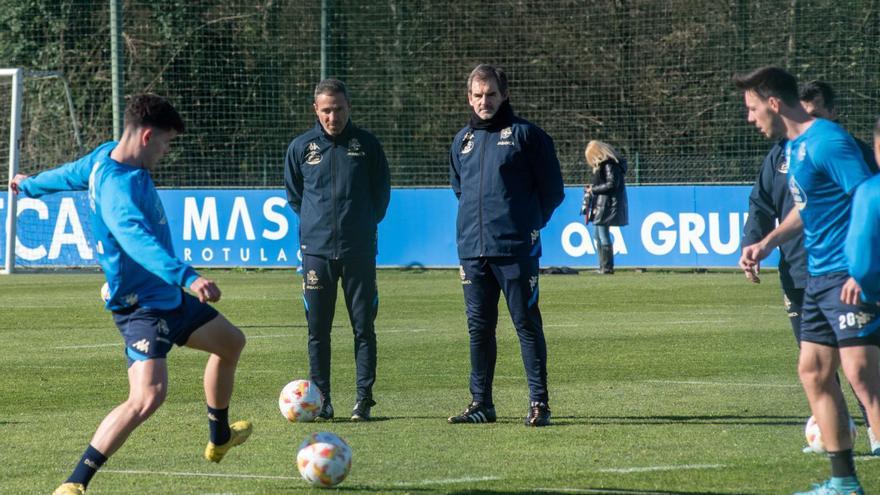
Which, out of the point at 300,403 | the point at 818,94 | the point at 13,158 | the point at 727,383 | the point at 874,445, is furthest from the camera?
the point at 13,158

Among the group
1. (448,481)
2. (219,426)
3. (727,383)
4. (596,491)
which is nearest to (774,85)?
(596,491)

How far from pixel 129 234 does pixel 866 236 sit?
10.4ft

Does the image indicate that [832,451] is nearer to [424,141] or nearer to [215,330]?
[215,330]

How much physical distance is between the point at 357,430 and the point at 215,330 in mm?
2062

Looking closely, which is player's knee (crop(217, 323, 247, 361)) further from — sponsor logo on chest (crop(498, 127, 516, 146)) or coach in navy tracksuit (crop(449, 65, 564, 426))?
sponsor logo on chest (crop(498, 127, 516, 146))

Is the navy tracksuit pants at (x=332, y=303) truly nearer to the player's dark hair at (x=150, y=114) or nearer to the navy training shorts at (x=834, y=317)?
the player's dark hair at (x=150, y=114)

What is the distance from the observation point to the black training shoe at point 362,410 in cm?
912

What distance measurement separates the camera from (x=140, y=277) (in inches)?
261

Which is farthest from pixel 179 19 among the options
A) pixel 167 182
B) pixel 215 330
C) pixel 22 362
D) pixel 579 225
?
pixel 215 330

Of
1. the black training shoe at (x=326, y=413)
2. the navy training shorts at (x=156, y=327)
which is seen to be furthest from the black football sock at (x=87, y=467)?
the black training shoe at (x=326, y=413)

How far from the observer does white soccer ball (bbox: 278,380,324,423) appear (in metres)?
8.98

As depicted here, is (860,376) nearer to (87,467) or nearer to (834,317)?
(834,317)

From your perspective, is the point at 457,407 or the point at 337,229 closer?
the point at 337,229

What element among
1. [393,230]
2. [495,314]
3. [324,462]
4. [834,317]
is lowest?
[393,230]
